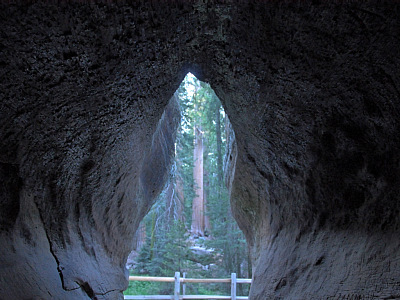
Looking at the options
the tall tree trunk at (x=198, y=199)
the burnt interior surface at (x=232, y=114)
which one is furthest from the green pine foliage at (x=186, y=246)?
the burnt interior surface at (x=232, y=114)

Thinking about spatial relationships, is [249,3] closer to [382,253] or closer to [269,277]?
[382,253]

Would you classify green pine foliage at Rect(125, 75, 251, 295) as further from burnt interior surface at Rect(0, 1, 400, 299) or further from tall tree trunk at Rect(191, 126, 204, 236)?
burnt interior surface at Rect(0, 1, 400, 299)

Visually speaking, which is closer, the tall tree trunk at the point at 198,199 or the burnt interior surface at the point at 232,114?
the burnt interior surface at the point at 232,114

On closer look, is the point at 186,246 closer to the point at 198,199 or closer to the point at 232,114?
the point at 198,199

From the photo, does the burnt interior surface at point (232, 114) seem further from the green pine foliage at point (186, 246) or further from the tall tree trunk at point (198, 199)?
the tall tree trunk at point (198, 199)

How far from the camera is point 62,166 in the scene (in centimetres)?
291

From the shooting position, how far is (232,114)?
3.79 meters

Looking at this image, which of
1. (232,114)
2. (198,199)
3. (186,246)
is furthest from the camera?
(198,199)

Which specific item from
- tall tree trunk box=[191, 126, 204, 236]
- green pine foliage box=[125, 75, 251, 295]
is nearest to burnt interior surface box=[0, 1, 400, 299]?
green pine foliage box=[125, 75, 251, 295]

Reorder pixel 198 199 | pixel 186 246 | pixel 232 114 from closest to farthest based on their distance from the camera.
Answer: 1. pixel 232 114
2. pixel 186 246
3. pixel 198 199

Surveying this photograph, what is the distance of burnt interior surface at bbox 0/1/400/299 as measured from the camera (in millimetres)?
1955

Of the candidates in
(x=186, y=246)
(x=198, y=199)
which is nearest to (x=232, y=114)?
(x=186, y=246)

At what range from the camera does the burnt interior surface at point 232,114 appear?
6.41 feet

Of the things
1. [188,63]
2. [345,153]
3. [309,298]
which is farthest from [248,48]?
[309,298]
